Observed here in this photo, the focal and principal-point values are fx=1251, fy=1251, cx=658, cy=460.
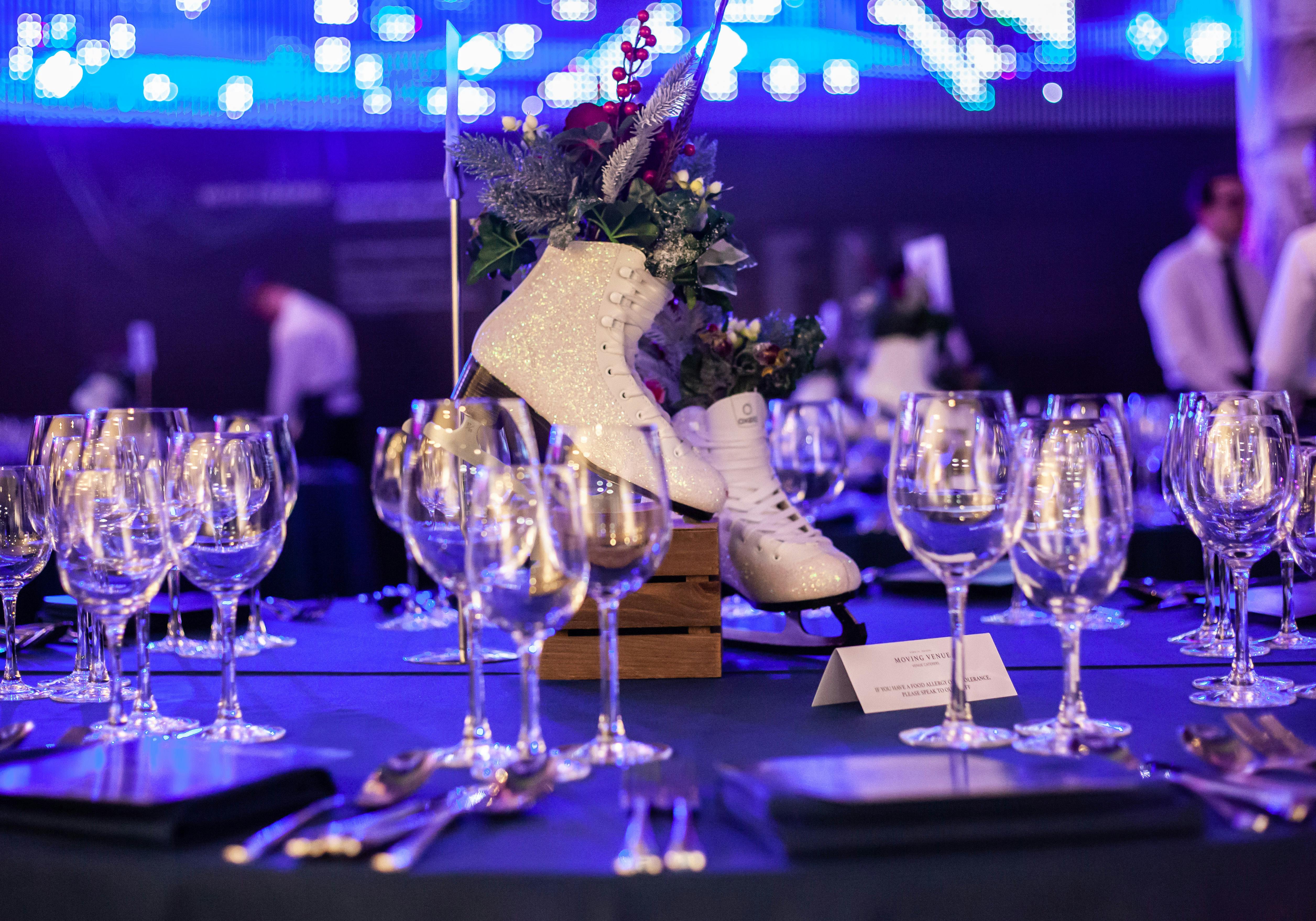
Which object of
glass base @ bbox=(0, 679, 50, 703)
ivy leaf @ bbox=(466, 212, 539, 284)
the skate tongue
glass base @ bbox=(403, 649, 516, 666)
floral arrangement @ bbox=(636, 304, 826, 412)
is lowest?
glass base @ bbox=(403, 649, 516, 666)

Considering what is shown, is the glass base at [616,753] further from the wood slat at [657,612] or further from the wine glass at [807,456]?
the wine glass at [807,456]

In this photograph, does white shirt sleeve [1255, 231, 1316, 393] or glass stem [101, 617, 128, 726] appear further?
white shirt sleeve [1255, 231, 1316, 393]

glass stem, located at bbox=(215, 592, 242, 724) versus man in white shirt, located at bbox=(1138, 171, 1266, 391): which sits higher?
man in white shirt, located at bbox=(1138, 171, 1266, 391)

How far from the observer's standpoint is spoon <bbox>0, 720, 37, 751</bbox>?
2.86ft

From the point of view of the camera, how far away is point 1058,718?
891mm

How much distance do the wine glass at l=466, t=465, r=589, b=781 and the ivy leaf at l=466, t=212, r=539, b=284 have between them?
0.63 metres

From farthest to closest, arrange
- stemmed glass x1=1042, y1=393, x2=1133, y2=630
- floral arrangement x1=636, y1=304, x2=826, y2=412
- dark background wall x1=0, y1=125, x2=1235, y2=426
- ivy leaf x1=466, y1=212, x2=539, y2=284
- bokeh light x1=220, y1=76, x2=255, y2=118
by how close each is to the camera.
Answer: dark background wall x1=0, y1=125, x2=1235, y2=426 → bokeh light x1=220, y1=76, x2=255, y2=118 → floral arrangement x1=636, y1=304, x2=826, y2=412 → ivy leaf x1=466, y1=212, x2=539, y2=284 → stemmed glass x1=1042, y1=393, x2=1133, y2=630

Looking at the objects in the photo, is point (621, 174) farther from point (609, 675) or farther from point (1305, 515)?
point (1305, 515)

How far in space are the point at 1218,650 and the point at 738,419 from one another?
1.85ft

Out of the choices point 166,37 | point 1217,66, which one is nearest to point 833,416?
point 166,37

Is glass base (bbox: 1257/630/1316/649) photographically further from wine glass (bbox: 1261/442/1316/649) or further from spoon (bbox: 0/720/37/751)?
spoon (bbox: 0/720/37/751)

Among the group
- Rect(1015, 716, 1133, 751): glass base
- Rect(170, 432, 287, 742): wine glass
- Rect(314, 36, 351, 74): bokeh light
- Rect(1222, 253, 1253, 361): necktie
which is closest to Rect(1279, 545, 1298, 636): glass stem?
Rect(1015, 716, 1133, 751): glass base

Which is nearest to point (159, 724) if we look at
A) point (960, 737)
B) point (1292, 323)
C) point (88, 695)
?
point (88, 695)

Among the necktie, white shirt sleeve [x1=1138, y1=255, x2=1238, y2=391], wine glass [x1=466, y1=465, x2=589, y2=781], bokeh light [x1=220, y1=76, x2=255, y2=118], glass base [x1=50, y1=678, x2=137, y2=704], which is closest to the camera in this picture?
wine glass [x1=466, y1=465, x2=589, y2=781]
